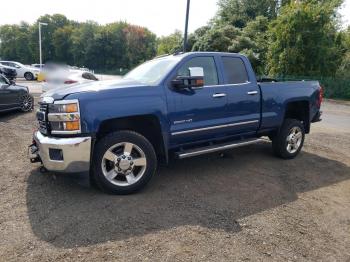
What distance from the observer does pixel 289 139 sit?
663 centimetres

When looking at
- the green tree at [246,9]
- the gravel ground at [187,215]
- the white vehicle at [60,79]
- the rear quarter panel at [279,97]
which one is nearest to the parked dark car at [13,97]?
the white vehicle at [60,79]

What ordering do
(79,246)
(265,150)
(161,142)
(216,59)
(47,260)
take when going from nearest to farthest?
Answer: (47,260) < (79,246) < (161,142) < (216,59) < (265,150)

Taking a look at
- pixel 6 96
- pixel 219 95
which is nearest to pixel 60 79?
pixel 6 96

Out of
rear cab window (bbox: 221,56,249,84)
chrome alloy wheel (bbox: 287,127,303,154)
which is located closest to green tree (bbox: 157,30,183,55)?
chrome alloy wheel (bbox: 287,127,303,154)

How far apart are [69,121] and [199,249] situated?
2.15 metres

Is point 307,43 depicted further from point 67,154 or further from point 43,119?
point 67,154

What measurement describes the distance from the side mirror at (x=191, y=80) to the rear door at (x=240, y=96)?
2.75 ft

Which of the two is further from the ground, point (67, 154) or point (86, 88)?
point (86, 88)

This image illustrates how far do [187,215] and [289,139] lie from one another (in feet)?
10.9

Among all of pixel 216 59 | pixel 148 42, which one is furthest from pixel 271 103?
pixel 148 42

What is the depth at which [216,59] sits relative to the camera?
562 centimetres

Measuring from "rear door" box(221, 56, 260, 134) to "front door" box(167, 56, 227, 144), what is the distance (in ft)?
0.58

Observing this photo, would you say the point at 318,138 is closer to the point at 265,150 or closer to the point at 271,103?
the point at 265,150

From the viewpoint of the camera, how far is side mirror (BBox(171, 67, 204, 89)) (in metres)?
4.80
